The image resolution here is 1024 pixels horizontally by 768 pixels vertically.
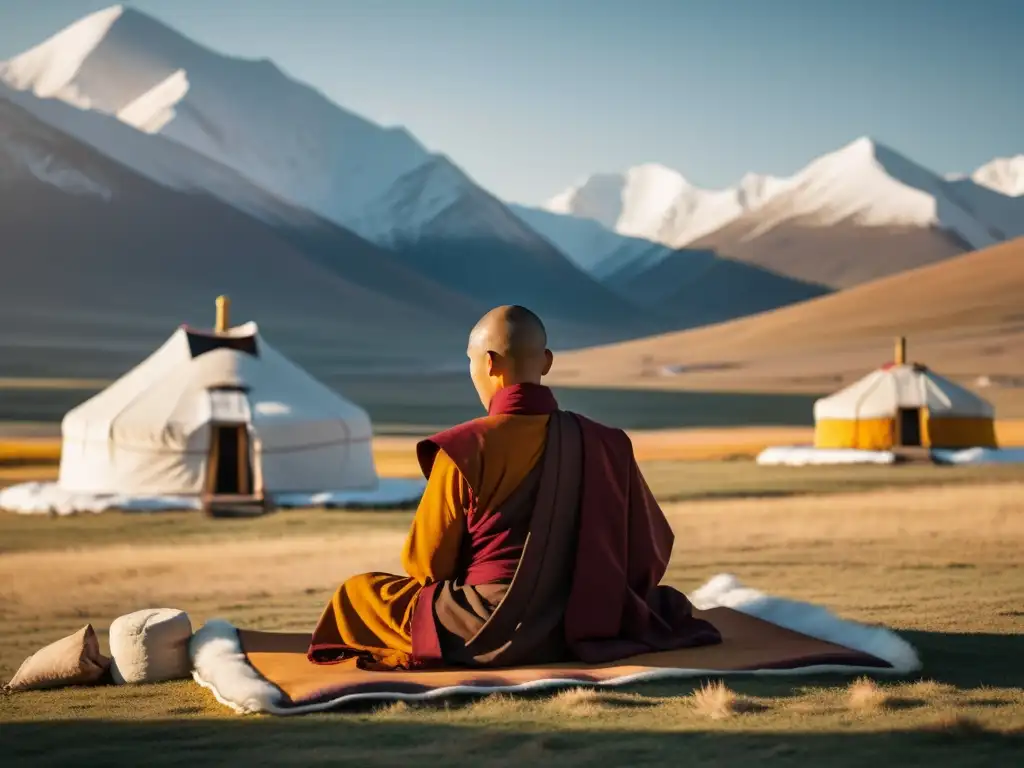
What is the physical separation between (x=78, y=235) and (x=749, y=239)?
59073 millimetres

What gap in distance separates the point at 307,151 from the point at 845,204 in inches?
1707

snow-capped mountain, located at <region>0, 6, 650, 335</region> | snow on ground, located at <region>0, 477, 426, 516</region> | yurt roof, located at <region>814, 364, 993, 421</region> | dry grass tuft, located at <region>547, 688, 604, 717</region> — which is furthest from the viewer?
snow-capped mountain, located at <region>0, 6, 650, 335</region>

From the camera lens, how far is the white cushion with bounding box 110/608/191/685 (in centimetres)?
470

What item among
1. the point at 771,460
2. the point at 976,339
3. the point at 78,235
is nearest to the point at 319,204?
the point at 78,235

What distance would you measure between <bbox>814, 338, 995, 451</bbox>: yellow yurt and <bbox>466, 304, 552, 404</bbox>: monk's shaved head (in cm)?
1569

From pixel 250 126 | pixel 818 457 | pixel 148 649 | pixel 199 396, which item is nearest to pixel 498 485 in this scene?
pixel 148 649

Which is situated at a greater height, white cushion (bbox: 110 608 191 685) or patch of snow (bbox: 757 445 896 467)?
patch of snow (bbox: 757 445 896 467)

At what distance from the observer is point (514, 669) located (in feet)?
14.5

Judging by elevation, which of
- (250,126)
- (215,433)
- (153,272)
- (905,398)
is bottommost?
(215,433)

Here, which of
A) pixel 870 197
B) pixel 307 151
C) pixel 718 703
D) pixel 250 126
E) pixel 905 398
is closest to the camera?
pixel 718 703

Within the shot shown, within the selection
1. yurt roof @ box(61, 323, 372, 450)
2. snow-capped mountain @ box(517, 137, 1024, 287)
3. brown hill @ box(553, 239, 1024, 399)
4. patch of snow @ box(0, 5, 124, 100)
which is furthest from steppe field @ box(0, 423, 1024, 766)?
snow-capped mountain @ box(517, 137, 1024, 287)

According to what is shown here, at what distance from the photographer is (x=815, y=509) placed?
1274cm

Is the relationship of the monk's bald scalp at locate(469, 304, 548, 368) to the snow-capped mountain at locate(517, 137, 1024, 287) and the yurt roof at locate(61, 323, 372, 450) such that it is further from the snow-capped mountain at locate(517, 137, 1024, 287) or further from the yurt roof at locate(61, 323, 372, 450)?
the snow-capped mountain at locate(517, 137, 1024, 287)

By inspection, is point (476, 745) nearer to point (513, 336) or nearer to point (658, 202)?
point (513, 336)
